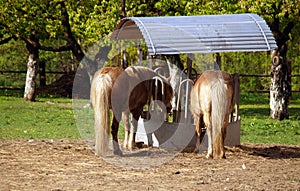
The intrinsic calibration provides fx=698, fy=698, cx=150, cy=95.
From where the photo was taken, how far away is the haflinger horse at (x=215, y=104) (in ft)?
37.5

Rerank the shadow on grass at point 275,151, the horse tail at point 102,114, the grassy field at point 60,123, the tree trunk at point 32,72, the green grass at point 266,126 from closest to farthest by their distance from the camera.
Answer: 1. the horse tail at point 102,114
2. the shadow on grass at point 275,151
3. the grassy field at point 60,123
4. the green grass at point 266,126
5. the tree trunk at point 32,72

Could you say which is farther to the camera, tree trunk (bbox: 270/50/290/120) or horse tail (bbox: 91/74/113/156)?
tree trunk (bbox: 270/50/290/120)

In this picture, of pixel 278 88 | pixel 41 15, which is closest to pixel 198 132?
pixel 278 88

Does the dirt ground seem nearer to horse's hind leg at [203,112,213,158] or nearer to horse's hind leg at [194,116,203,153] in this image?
horse's hind leg at [203,112,213,158]

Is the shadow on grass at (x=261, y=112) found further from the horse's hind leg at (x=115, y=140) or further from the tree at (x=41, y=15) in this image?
the horse's hind leg at (x=115, y=140)

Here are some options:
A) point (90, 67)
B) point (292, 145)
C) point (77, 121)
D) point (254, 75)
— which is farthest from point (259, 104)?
point (292, 145)

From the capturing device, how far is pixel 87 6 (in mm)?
23031

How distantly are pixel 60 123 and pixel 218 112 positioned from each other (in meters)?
7.16

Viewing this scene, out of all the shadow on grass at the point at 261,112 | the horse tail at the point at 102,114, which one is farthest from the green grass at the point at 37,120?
the shadow on grass at the point at 261,112

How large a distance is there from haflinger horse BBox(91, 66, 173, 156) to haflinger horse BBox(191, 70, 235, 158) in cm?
104

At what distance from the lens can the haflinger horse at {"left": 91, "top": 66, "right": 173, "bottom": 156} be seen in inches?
446

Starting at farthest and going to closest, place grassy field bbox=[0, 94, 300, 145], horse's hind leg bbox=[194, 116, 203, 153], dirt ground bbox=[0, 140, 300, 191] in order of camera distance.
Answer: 1. grassy field bbox=[0, 94, 300, 145]
2. horse's hind leg bbox=[194, 116, 203, 153]
3. dirt ground bbox=[0, 140, 300, 191]

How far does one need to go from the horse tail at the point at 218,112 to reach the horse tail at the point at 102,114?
5.65ft

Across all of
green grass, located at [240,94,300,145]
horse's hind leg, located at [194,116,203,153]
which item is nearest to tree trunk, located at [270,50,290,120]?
green grass, located at [240,94,300,145]
